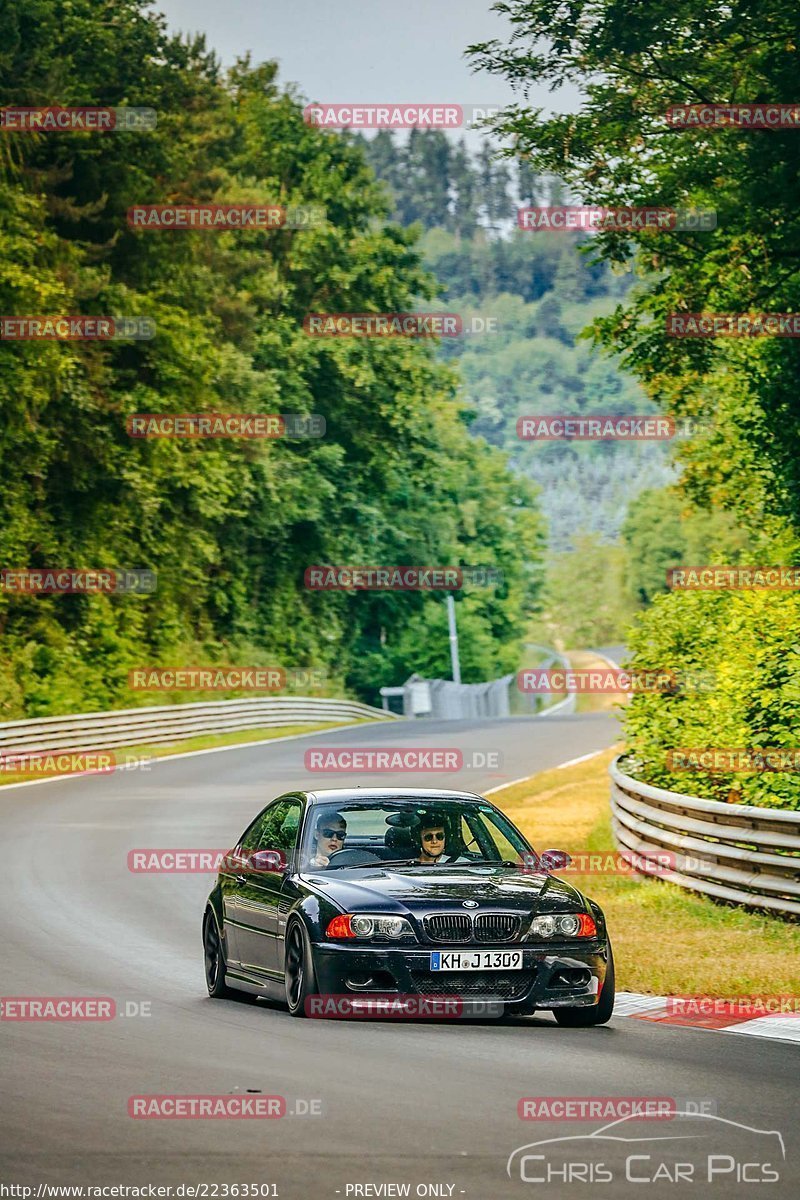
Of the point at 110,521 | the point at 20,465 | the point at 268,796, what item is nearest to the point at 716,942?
the point at 268,796

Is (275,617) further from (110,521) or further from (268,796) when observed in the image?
(268,796)

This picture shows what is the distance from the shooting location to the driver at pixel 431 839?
1203 cm

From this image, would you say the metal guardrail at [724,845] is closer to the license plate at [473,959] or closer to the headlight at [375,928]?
→ the license plate at [473,959]

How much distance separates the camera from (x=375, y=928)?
1090cm

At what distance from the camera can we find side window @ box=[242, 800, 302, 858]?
12.3 metres

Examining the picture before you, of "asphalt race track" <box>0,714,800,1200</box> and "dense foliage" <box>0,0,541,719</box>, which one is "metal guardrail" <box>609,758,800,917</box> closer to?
"asphalt race track" <box>0,714,800,1200</box>

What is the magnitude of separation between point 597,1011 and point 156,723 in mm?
35252

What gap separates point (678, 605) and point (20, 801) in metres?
12.7

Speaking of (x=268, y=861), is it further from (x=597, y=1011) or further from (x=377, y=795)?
(x=597, y=1011)

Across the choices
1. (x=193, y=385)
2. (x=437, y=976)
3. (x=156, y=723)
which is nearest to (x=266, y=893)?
(x=437, y=976)

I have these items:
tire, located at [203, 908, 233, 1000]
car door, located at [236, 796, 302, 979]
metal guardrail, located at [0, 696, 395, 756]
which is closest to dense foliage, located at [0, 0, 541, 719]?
metal guardrail, located at [0, 696, 395, 756]

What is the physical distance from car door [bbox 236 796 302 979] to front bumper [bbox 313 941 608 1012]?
0.84 meters

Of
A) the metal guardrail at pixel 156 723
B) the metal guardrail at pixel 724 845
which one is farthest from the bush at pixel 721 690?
the metal guardrail at pixel 156 723

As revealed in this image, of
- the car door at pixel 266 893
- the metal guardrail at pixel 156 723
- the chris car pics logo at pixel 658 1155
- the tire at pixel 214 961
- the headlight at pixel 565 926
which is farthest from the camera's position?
the metal guardrail at pixel 156 723
